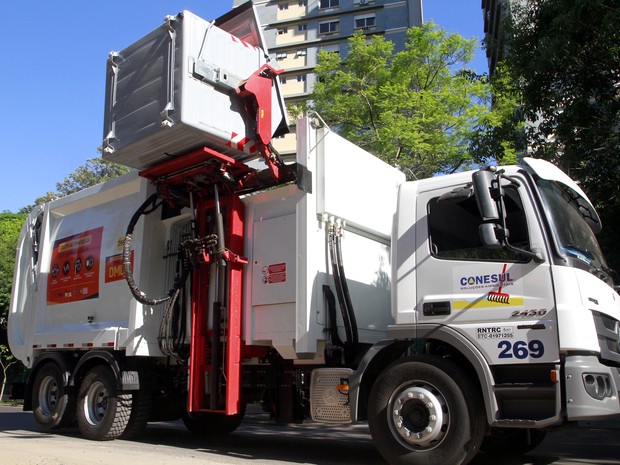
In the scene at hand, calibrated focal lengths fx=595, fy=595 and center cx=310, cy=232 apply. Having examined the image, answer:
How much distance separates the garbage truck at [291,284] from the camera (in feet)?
15.9

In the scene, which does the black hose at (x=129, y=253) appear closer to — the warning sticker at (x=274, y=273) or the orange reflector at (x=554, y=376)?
the warning sticker at (x=274, y=273)

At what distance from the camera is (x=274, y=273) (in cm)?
654

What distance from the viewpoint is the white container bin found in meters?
6.35

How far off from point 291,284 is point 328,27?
50440 millimetres

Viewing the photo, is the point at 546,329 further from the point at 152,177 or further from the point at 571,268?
the point at 152,177

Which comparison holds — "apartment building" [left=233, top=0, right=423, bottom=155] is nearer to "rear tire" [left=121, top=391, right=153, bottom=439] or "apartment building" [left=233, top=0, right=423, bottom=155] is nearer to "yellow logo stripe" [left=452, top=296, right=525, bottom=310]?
"rear tire" [left=121, top=391, right=153, bottom=439]

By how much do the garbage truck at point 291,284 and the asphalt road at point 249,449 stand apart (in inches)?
14.5

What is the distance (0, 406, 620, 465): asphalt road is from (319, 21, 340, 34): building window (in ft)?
157

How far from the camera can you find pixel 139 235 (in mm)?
7840

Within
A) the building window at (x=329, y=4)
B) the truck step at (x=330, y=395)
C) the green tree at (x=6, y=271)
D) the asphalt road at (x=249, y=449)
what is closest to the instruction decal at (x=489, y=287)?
the truck step at (x=330, y=395)

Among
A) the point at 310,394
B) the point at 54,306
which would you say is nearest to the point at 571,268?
the point at 310,394

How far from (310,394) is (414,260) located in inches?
70.8

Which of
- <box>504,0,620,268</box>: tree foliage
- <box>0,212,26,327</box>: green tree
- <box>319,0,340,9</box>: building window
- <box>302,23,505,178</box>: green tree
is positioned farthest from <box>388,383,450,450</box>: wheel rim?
<box>319,0,340,9</box>: building window

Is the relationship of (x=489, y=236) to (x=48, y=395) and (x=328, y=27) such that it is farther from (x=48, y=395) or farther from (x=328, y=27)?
Answer: (x=328, y=27)
